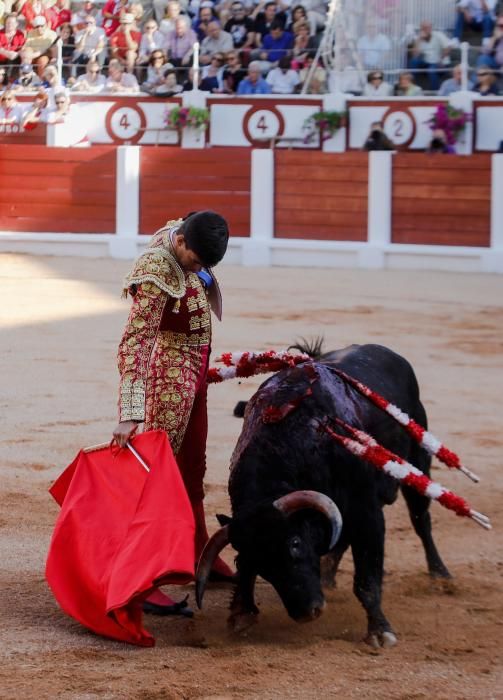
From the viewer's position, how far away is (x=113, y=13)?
13930 millimetres

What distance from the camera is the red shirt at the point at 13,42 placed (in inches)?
557

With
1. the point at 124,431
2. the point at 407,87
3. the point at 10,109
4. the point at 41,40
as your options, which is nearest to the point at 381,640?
the point at 124,431

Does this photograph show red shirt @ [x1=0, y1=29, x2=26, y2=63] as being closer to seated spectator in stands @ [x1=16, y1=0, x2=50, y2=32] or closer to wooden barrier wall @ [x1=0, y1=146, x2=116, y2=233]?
seated spectator in stands @ [x1=16, y1=0, x2=50, y2=32]

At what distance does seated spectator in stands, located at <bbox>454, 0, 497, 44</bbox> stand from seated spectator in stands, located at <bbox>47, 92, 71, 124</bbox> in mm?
4039

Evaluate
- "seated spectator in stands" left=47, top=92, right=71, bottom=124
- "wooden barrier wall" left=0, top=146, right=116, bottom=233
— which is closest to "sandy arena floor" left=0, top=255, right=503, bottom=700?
"wooden barrier wall" left=0, top=146, right=116, bottom=233

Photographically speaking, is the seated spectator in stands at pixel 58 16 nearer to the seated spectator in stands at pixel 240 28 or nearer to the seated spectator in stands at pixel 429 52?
the seated spectator in stands at pixel 240 28

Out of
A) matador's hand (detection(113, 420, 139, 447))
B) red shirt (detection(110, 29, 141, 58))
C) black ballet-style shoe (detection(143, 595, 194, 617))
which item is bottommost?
black ballet-style shoe (detection(143, 595, 194, 617))

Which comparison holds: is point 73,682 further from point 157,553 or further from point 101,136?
point 101,136

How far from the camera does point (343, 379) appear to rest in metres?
3.17

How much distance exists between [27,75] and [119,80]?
1155 millimetres

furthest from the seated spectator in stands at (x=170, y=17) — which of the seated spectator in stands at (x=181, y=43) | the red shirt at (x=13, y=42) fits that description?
the red shirt at (x=13, y=42)

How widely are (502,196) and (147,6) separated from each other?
5423 mm

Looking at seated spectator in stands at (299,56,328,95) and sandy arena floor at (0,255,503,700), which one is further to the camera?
seated spectator in stands at (299,56,328,95)

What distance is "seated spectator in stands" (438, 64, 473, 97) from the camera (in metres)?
11.6
